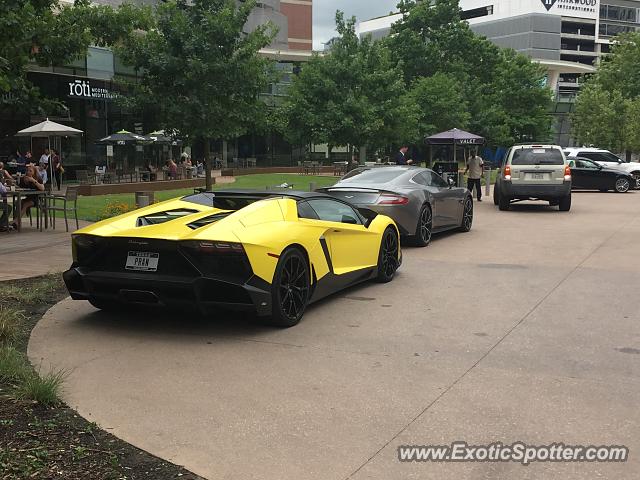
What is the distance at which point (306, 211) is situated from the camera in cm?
726

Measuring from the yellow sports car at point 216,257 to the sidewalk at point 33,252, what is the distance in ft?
9.30

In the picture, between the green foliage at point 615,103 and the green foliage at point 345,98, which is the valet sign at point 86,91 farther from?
the green foliage at point 615,103

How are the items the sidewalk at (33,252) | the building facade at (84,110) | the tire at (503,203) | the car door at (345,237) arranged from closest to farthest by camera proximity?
the car door at (345,237)
the sidewalk at (33,252)
the tire at (503,203)
the building facade at (84,110)

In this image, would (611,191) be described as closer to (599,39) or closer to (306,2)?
(306,2)

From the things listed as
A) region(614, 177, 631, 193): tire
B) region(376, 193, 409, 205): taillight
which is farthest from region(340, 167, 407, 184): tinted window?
region(614, 177, 631, 193): tire

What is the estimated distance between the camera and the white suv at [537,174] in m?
18.2

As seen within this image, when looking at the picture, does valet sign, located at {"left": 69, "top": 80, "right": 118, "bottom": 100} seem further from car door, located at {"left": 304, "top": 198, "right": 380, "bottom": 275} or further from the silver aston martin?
car door, located at {"left": 304, "top": 198, "right": 380, "bottom": 275}

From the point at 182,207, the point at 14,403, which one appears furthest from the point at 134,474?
the point at 182,207

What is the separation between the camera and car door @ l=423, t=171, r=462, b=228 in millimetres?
12898

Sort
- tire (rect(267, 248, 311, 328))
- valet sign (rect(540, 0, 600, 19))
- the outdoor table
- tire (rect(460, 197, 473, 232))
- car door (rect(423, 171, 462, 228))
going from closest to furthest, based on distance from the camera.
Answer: tire (rect(267, 248, 311, 328)) → car door (rect(423, 171, 462, 228)) → the outdoor table → tire (rect(460, 197, 473, 232)) → valet sign (rect(540, 0, 600, 19))

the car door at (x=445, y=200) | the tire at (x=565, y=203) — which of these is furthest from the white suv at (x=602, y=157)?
the car door at (x=445, y=200)

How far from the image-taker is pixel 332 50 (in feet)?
88.3

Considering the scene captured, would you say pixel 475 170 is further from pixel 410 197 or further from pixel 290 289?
pixel 290 289

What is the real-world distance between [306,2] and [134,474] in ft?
340
